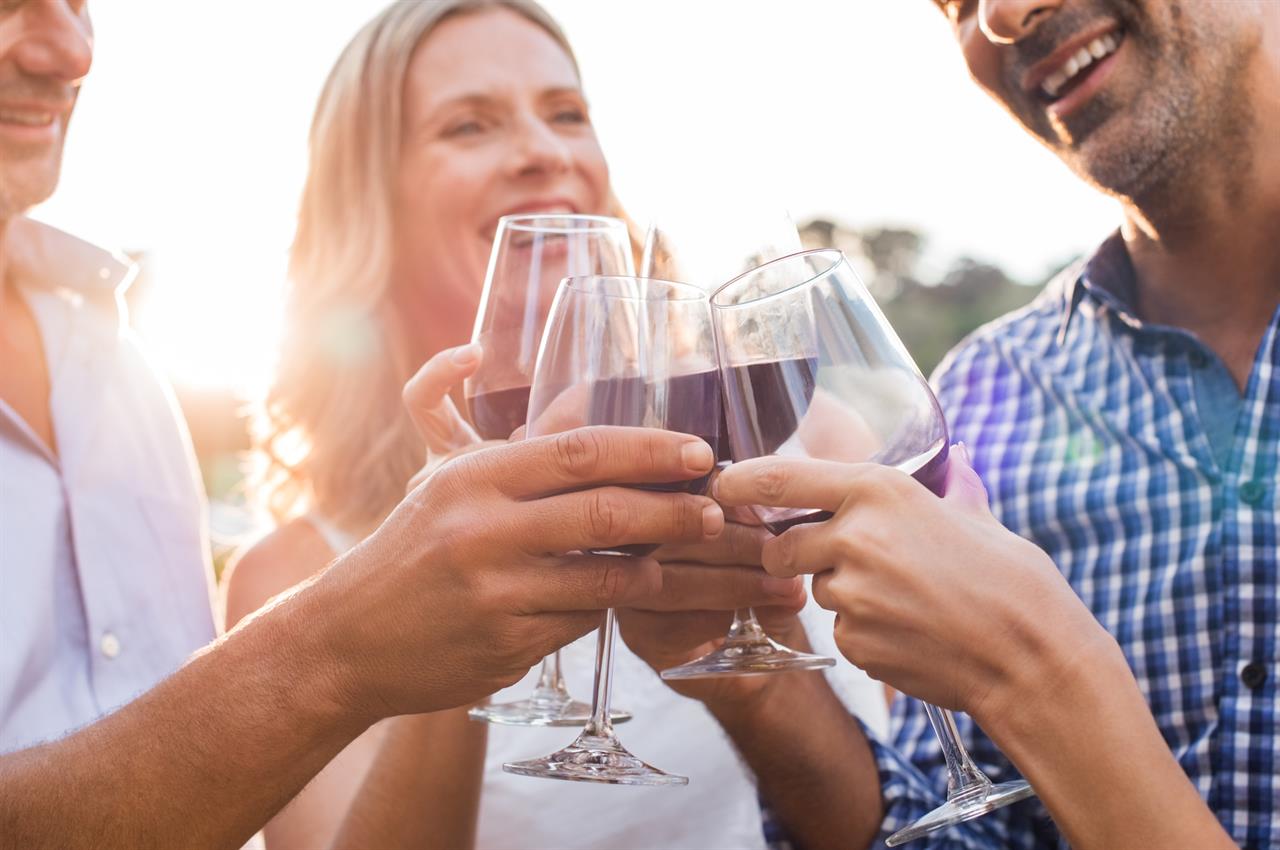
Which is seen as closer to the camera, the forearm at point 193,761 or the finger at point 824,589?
the finger at point 824,589

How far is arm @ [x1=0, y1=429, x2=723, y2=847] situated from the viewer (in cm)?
156

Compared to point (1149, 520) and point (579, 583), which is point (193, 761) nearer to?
point (579, 583)

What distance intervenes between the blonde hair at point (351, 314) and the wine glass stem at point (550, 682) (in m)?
1.13

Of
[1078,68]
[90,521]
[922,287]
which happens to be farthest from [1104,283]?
[922,287]

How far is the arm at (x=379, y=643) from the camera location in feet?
5.11

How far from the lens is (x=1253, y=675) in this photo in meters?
2.41

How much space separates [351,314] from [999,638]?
2590 mm

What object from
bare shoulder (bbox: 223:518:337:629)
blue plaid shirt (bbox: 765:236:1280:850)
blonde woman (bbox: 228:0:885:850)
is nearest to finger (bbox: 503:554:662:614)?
blue plaid shirt (bbox: 765:236:1280:850)

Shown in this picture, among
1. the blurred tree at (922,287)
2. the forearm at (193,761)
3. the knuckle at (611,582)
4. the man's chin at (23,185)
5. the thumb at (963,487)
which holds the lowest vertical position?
the blurred tree at (922,287)

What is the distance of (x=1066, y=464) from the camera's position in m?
2.82

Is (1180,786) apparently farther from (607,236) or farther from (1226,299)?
(1226,299)

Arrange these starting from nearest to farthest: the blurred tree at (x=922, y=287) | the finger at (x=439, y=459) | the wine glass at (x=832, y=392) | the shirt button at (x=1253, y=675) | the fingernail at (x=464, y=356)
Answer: the wine glass at (x=832, y=392)
the finger at (x=439, y=459)
the fingernail at (x=464, y=356)
the shirt button at (x=1253, y=675)
the blurred tree at (x=922, y=287)

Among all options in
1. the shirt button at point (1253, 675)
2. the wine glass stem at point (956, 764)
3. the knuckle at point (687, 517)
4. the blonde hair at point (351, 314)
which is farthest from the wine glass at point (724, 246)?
the blonde hair at point (351, 314)

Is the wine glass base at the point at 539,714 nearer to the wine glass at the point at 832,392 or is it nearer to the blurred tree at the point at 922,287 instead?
the wine glass at the point at 832,392
